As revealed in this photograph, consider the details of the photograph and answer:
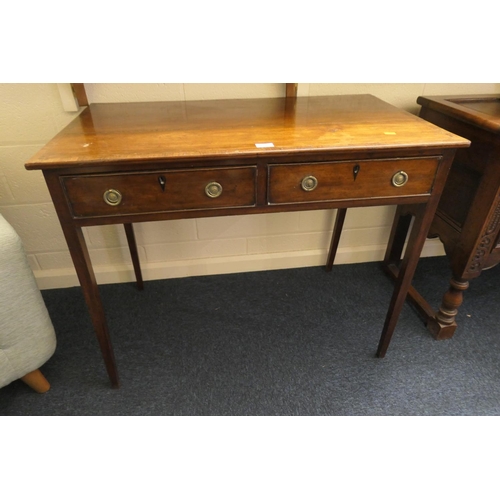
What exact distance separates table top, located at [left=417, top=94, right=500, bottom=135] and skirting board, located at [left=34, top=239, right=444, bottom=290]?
0.66 meters

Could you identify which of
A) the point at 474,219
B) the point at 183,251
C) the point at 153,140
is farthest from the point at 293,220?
the point at 153,140

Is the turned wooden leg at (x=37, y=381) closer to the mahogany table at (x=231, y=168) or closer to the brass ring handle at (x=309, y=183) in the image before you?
the mahogany table at (x=231, y=168)

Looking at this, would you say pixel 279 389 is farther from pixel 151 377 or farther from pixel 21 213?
pixel 21 213

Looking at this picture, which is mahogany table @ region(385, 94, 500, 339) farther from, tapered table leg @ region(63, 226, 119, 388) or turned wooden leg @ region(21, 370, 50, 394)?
turned wooden leg @ region(21, 370, 50, 394)

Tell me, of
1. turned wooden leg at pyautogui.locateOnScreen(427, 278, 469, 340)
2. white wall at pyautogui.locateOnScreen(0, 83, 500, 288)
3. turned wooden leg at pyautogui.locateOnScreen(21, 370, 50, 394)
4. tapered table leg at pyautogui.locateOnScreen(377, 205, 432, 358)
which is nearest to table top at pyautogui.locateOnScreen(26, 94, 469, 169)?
white wall at pyautogui.locateOnScreen(0, 83, 500, 288)

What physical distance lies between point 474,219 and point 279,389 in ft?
2.67

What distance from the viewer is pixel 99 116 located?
1.09 metres

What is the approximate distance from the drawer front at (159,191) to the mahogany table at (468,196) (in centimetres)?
71

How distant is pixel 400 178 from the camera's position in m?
0.91

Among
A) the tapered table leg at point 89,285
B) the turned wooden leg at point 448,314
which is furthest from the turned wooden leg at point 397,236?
the tapered table leg at point 89,285

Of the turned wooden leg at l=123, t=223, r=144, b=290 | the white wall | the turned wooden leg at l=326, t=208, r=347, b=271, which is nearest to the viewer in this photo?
the white wall

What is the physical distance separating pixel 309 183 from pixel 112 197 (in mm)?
468

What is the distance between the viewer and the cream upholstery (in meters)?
0.92

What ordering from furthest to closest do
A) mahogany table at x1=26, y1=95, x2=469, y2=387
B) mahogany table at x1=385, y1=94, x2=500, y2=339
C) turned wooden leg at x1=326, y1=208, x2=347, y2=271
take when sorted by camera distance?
1. turned wooden leg at x1=326, y1=208, x2=347, y2=271
2. mahogany table at x1=385, y1=94, x2=500, y2=339
3. mahogany table at x1=26, y1=95, x2=469, y2=387
